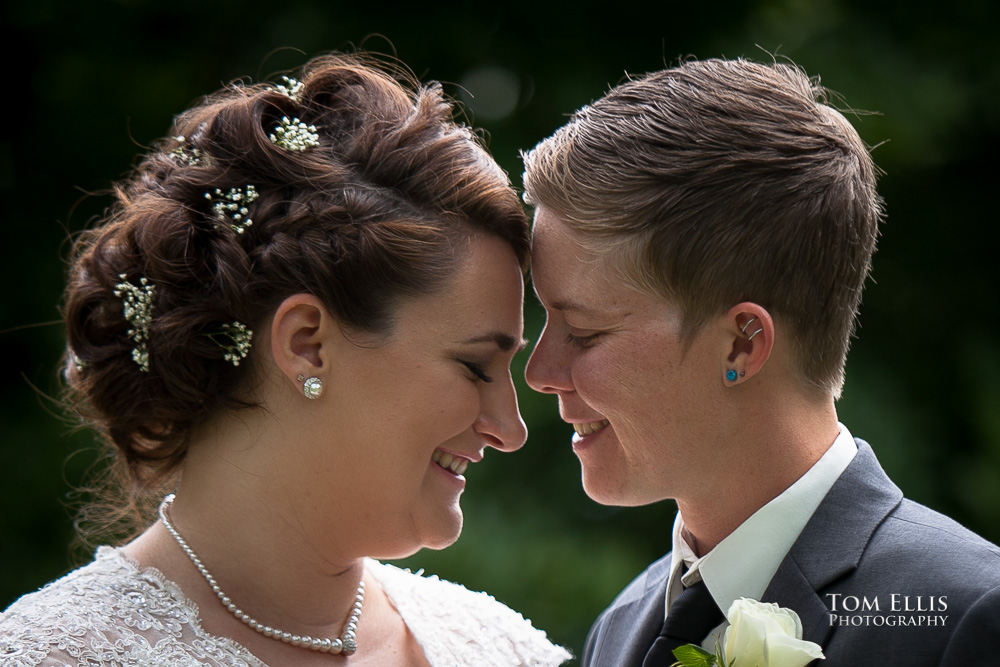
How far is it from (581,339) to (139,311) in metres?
1.33

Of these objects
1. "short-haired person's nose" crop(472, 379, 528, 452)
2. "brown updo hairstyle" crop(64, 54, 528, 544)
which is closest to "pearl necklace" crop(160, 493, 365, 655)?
"brown updo hairstyle" crop(64, 54, 528, 544)

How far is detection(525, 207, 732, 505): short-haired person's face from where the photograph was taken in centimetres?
298

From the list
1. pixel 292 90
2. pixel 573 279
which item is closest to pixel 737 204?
pixel 573 279

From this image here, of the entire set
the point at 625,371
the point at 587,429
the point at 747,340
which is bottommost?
the point at 587,429

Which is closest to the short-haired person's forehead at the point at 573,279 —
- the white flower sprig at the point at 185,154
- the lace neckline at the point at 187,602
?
the white flower sprig at the point at 185,154

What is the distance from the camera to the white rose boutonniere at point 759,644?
7.91 feet

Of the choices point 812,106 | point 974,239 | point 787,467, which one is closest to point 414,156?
point 812,106

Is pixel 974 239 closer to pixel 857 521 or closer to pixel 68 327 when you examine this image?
pixel 857 521

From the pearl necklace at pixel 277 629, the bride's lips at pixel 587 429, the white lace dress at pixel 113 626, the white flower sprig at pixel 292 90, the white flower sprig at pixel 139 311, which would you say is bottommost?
the white lace dress at pixel 113 626

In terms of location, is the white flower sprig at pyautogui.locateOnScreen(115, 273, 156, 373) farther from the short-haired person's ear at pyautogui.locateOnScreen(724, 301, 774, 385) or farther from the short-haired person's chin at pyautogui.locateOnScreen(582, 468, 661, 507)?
the short-haired person's ear at pyautogui.locateOnScreen(724, 301, 774, 385)

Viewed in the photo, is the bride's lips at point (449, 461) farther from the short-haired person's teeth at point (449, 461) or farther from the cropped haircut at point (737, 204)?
the cropped haircut at point (737, 204)

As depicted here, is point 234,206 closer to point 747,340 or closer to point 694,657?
point 747,340

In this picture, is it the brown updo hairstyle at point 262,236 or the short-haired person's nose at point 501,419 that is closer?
the brown updo hairstyle at point 262,236

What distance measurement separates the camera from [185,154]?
10.7 ft
